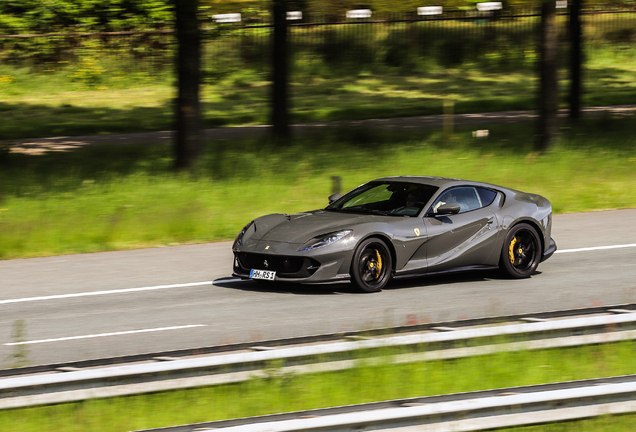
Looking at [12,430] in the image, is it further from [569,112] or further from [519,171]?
[569,112]

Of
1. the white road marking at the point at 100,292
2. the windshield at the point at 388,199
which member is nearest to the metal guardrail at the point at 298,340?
the windshield at the point at 388,199

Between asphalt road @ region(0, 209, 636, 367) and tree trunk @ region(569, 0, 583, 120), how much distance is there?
13.0 meters

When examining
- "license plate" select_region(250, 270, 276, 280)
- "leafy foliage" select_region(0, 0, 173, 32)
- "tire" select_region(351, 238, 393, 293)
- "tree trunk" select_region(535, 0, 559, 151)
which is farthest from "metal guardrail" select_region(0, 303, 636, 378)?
"leafy foliage" select_region(0, 0, 173, 32)

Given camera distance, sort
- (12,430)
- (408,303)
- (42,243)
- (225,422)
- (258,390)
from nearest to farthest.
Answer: (225,422), (12,430), (258,390), (408,303), (42,243)

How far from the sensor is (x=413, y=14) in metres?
37.8

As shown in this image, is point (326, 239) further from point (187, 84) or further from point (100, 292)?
point (187, 84)

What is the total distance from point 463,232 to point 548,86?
11799 mm

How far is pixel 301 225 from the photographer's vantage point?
1036 centimetres

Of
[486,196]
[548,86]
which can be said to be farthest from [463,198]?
[548,86]

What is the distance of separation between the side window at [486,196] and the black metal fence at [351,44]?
22.7 metres

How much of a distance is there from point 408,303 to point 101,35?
92.0 ft

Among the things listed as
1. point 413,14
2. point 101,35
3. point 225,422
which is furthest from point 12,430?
point 413,14

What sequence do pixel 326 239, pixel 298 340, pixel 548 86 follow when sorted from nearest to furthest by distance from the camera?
pixel 298 340 → pixel 326 239 → pixel 548 86

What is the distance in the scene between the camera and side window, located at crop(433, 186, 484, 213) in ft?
35.4
